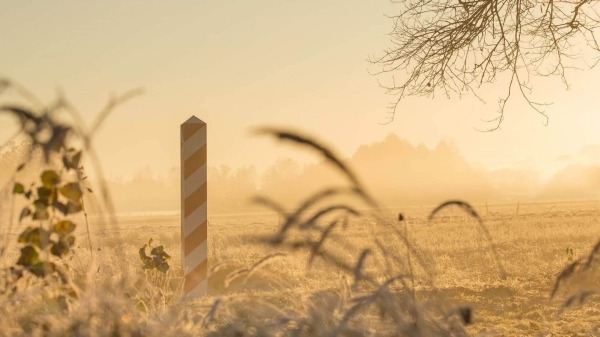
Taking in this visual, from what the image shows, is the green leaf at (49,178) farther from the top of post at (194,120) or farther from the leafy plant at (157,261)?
the top of post at (194,120)

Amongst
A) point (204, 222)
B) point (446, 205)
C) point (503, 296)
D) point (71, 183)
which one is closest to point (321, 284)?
point (204, 222)

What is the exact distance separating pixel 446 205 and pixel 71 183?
158 cm

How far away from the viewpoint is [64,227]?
9.30 ft

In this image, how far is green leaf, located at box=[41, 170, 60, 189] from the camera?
108 inches

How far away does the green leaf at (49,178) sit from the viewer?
108 inches

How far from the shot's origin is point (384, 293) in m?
1.74

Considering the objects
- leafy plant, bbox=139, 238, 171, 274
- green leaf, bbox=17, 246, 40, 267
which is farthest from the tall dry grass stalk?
leafy plant, bbox=139, 238, 171, 274

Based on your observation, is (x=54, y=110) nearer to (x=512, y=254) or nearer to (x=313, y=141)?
(x=313, y=141)

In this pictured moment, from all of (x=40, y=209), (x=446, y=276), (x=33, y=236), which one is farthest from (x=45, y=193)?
(x=446, y=276)

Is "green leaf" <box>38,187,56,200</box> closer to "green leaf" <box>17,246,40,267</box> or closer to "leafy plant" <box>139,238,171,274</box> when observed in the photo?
"green leaf" <box>17,246,40,267</box>

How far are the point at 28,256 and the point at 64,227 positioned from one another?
0.20 m

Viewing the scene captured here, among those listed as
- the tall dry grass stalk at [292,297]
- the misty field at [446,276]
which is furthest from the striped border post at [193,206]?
the tall dry grass stalk at [292,297]

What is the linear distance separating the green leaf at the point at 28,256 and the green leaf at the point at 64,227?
5.5 inches

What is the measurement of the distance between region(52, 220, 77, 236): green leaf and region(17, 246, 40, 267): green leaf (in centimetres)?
14
